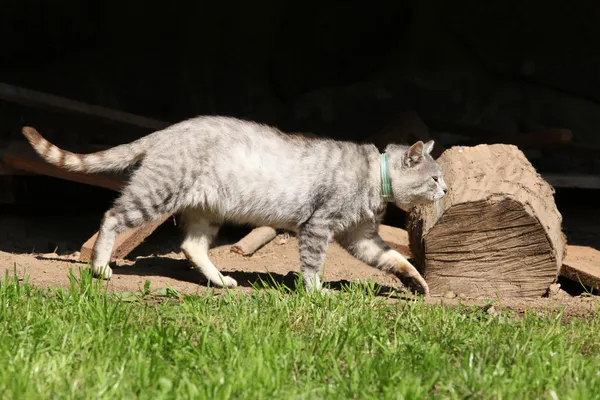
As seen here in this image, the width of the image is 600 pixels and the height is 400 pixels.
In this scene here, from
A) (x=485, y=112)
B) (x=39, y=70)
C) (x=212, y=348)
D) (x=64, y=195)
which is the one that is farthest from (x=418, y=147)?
(x=39, y=70)

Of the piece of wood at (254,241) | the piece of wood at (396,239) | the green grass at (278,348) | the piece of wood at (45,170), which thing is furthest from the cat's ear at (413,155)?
the piece of wood at (45,170)

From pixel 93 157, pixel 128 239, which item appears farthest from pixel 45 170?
pixel 93 157

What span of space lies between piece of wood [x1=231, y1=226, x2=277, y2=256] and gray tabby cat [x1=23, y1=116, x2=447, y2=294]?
1.29 m

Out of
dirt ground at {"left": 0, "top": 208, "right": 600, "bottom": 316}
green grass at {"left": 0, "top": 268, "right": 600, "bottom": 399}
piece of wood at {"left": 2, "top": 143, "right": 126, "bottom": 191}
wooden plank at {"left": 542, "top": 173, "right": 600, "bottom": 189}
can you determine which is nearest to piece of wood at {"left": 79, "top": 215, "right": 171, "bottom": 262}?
dirt ground at {"left": 0, "top": 208, "right": 600, "bottom": 316}

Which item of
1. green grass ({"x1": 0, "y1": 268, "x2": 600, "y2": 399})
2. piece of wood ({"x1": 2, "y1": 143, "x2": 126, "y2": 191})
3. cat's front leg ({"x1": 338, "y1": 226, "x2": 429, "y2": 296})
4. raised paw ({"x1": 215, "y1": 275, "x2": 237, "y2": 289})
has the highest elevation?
piece of wood ({"x1": 2, "y1": 143, "x2": 126, "y2": 191})

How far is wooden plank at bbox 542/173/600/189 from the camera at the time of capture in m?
9.06

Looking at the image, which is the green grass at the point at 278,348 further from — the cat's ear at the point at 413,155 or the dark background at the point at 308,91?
the dark background at the point at 308,91

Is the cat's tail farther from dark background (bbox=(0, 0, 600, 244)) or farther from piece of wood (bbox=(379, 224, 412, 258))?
dark background (bbox=(0, 0, 600, 244))

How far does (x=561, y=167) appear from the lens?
1033 centimetres

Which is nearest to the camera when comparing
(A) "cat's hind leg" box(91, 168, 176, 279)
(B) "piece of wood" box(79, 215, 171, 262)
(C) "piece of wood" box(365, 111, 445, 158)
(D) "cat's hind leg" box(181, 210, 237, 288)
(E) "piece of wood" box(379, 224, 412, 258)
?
(A) "cat's hind leg" box(91, 168, 176, 279)

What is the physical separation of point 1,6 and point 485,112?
597cm

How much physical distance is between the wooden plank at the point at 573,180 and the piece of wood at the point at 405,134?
1343 mm

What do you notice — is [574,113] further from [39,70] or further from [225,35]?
[39,70]

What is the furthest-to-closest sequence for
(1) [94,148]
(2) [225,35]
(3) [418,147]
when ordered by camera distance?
1. (2) [225,35]
2. (1) [94,148]
3. (3) [418,147]
